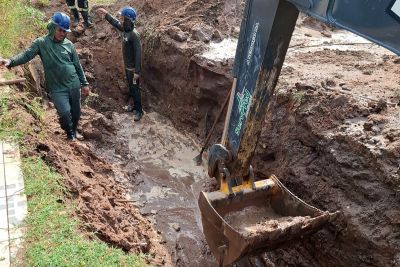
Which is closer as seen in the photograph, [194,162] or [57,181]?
[57,181]

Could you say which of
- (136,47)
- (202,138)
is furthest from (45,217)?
(136,47)

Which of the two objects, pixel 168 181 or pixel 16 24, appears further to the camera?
pixel 16 24

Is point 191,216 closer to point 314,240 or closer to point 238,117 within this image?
point 314,240

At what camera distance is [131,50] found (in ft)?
24.3

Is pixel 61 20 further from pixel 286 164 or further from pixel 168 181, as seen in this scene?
pixel 286 164

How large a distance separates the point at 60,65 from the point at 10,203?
90.7 inches

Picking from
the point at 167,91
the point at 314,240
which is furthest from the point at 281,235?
the point at 167,91

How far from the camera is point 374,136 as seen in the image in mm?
4668

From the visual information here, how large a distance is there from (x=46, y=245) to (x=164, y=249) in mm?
2100

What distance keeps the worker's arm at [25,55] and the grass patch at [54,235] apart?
1.66 metres

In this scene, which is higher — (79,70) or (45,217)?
(79,70)

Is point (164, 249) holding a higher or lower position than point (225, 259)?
lower

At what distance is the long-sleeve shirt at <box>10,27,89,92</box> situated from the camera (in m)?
5.38

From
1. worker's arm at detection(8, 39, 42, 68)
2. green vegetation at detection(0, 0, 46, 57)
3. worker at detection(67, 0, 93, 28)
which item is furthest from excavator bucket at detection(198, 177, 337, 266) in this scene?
worker at detection(67, 0, 93, 28)
